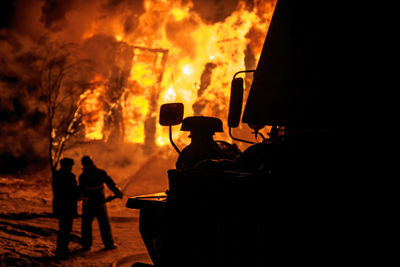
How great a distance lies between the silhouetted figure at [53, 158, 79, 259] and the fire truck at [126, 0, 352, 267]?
3.67 meters

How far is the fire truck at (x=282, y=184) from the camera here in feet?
6.47

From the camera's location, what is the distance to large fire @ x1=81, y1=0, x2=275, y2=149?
22.7 m

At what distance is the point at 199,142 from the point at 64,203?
3718 mm

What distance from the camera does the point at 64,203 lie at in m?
6.16

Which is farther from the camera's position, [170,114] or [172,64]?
[172,64]

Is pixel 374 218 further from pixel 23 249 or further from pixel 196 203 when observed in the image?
pixel 23 249

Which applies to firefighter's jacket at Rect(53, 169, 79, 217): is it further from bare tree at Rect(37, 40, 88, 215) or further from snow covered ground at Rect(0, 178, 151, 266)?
bare tree at Rect(37, 40, 88, 215)

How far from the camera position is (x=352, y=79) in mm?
2389

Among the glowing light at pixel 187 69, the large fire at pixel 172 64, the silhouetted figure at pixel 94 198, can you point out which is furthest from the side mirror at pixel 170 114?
the glowing light at pixel 187 69

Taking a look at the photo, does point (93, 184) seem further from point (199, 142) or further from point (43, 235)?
point (199, 142)

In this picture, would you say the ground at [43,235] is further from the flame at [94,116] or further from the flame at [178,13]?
the flame at [178,13]

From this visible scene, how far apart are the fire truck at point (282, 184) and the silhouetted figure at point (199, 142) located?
3.83 feet

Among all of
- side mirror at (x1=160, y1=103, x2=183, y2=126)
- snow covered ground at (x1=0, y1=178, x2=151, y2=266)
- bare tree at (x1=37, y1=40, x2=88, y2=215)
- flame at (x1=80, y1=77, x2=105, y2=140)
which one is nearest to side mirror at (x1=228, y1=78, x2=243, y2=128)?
side mirror at (x1=160, y1=103, x2=183, y2=126)

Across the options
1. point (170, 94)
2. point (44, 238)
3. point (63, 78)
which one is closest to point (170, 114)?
point (44, 238)
